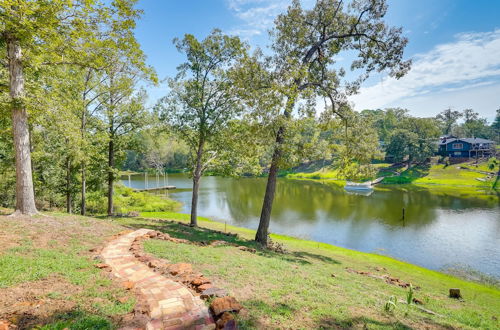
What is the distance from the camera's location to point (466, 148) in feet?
222

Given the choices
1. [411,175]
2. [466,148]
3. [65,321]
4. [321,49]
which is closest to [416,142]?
[411,175]

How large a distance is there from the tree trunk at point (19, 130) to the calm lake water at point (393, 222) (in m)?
17.2

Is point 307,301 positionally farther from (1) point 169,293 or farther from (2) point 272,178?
(2) point 272,178

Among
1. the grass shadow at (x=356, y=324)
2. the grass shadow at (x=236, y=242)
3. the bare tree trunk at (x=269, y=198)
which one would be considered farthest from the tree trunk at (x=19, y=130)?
the grass shadow at (x=356, y=324)

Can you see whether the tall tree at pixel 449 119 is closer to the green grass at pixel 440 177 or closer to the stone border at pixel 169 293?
the green grass at pixel 440 177

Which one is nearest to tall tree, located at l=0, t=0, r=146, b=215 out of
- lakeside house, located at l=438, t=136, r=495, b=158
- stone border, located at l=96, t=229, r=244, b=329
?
stone border, located at l=96, t=229, r=244, b=329

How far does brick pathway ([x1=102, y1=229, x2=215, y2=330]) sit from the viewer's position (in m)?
3.98

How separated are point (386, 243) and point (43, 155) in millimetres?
24262

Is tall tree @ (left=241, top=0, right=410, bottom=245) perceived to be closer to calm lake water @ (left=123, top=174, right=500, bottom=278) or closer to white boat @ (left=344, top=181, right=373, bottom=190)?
calm lake water @ (left=123, top=174, right=500, bottom=278)

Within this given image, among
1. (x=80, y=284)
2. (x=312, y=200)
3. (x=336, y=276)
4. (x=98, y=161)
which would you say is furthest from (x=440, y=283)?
(x=312, y=200)

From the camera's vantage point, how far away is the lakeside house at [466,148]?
6662cm

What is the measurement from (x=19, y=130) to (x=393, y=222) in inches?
1120

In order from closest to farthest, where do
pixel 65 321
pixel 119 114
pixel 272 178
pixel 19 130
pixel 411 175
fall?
pixel 65 321 < pixel 19 130 < pixel 272 178 < pixel 119 114 < pixel 411 175

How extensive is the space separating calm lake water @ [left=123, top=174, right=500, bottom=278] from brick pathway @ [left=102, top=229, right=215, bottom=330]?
54.6 ft
